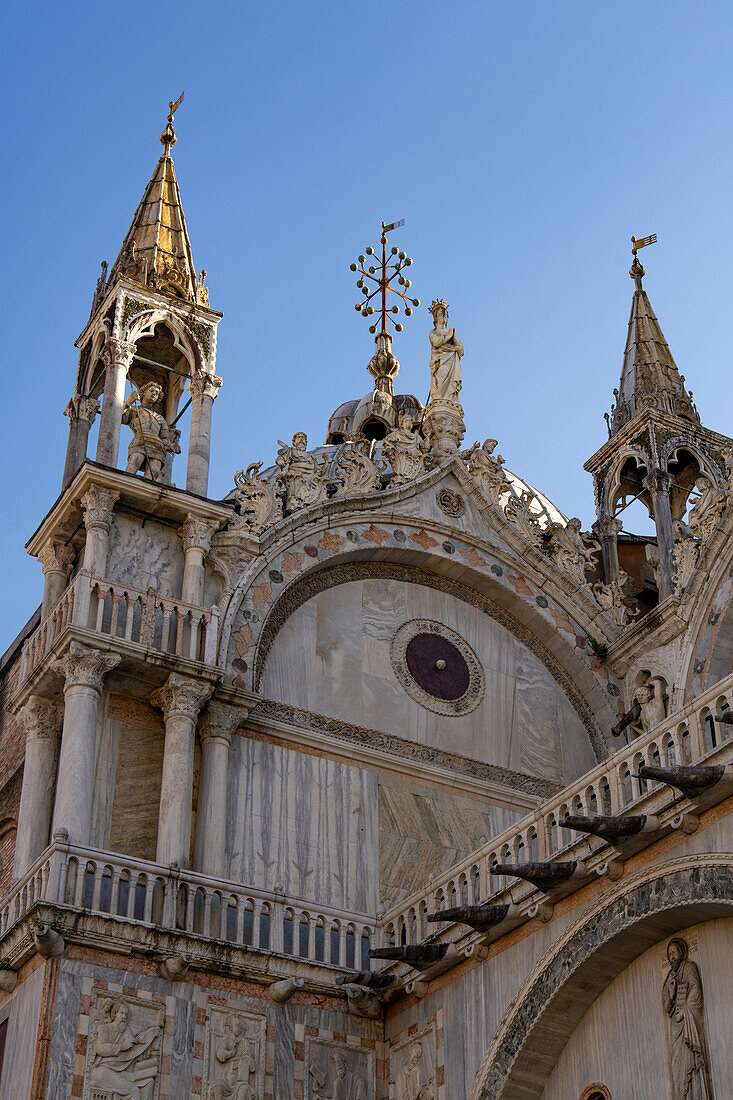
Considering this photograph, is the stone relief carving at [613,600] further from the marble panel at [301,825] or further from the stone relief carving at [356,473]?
the marble panel at [301,825]

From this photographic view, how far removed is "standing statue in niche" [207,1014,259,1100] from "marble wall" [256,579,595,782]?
3.97 m

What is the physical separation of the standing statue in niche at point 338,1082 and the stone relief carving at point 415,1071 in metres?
0.32


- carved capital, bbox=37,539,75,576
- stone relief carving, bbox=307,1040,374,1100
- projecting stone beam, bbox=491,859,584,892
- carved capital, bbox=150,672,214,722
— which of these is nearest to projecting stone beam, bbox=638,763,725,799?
projecting stone beam, bbox=491,859,584,892

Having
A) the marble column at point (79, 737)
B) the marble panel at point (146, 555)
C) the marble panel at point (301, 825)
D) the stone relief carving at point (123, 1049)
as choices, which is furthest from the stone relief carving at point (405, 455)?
the stone relief carving at point (123, 1049)

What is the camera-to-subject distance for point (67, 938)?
13.4 m

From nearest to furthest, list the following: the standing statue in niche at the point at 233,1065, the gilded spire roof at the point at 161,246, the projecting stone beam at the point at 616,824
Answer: the projecting stone beam at the point at 616,824 < the standing statue in niche at the point at 233,1065 < the gilded spire roof at the point at 161,246

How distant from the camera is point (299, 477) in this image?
1806 centimetres

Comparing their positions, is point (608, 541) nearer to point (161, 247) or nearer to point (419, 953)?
point (161, 247)

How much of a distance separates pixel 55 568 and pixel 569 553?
636 centimetres

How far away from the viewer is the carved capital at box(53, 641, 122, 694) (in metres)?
15.1

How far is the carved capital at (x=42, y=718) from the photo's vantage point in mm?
15930

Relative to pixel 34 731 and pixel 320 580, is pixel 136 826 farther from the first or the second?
pixel 320 580

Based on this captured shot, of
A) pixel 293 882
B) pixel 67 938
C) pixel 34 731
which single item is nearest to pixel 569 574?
pixel 293 882

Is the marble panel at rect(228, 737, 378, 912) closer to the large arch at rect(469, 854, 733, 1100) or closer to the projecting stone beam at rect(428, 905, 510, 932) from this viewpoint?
the projecting stone beam at rect(428, 905, 510, 932)
